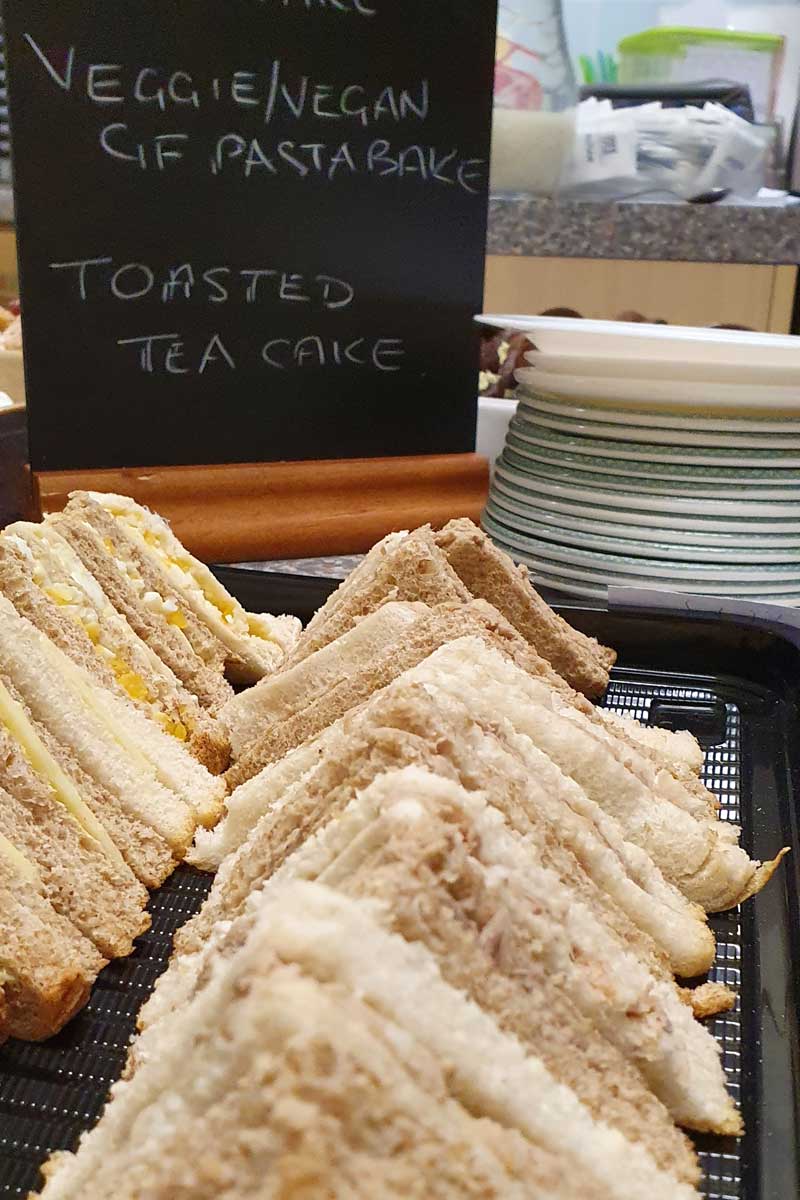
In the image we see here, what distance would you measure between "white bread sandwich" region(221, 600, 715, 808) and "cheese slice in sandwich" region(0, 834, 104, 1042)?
60 cm

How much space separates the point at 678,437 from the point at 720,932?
1529 millimetres

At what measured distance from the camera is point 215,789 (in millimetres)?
2486

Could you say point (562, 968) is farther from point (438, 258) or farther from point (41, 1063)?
point (438, 258)

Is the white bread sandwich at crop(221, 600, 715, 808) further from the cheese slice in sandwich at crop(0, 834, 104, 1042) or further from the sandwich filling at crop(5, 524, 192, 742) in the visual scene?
the cheese slice in sandwich at crop(0, 834, 104, 1042)

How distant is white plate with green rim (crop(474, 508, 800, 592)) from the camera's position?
3127 mm

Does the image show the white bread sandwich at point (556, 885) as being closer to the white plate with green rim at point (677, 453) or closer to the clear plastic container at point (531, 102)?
the white plate with green rim at point (677, 453)

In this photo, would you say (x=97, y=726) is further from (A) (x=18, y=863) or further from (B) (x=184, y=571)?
(B) (x=184, y=571)

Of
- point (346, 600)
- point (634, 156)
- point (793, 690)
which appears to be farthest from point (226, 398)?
point (634, 156)

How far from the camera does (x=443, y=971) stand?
1.26 meters

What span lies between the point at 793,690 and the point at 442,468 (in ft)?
4.57

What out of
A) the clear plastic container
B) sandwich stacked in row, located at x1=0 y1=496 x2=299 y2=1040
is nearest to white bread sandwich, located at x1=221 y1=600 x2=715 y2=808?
sandwich stacked in row, located at x1=0 y1=496 x2=299 y2=1040

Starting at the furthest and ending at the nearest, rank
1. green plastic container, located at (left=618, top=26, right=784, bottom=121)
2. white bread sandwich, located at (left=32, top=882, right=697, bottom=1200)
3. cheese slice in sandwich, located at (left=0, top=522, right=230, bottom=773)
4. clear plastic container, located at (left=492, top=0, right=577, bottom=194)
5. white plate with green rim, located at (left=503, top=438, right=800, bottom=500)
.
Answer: green plastic container, located at (left=618, top=26, right=784, bottom=121) < clear plastic container, located at (left=492, top=0, right=577, bottom=194) < white plate with green rim, located at (left=503, top=438, right=800, bottom=500) < cheese slice in sandwich, located at (left=0, top=522, right=230, bottom=773) < white bread sandwich, located at (left=32, top=882, right=697, bottom=1200)

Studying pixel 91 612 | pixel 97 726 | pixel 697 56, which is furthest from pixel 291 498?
pixel 697 56

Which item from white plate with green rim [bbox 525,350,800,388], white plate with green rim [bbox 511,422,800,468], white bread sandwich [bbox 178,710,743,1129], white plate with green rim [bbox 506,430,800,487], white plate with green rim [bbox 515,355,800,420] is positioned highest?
white plate with green rim [bbox 525,350,800,388]
